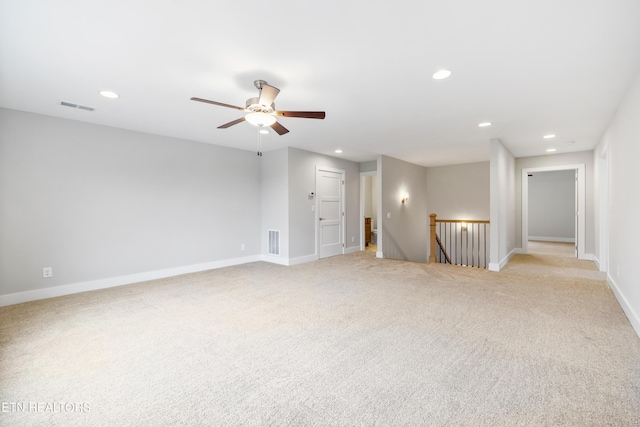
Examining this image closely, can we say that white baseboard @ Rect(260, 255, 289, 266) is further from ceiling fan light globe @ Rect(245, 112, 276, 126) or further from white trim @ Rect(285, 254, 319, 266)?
ceiling fan light globe @ Rect(245, 112, 276, 126)

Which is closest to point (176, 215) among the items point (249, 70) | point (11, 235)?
point (11, 235)

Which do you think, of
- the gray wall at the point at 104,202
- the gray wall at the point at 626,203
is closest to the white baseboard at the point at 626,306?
the gray wall at the point at 626,203

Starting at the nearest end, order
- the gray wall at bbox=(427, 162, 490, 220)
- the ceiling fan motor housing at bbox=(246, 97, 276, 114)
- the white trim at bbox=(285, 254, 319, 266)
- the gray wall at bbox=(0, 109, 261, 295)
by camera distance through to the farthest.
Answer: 1. the ceiling fan motor housing at bbox=(246, 97, 276, 114)
2. the gray wall at bbox=(0, 109, 261, 295)
3. the white trim at bbox=(285, 254, 319, 266)
4. the gray wall at bbox=(427, 162, 490, 220)

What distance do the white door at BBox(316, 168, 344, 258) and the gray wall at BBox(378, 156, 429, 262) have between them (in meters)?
1.01

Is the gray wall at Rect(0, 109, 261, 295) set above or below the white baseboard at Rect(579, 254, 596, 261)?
above

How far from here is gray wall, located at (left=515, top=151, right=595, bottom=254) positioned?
6352 millimetres

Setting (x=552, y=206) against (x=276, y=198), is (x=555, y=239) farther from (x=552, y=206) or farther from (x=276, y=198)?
(x=276, y=198)

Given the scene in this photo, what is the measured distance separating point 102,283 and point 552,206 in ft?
40.9

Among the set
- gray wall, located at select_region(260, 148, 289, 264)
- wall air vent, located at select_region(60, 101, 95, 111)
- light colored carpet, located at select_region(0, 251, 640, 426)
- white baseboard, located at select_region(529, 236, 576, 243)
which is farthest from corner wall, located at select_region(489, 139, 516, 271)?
wall air vent, located at select_region(60, 101, 95, 111)

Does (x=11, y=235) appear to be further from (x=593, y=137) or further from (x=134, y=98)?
(x=593, y=137)

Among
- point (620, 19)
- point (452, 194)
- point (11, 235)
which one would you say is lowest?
point (11, 235)

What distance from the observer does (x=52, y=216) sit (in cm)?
395

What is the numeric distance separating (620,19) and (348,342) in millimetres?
3062

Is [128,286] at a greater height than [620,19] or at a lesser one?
lesser
